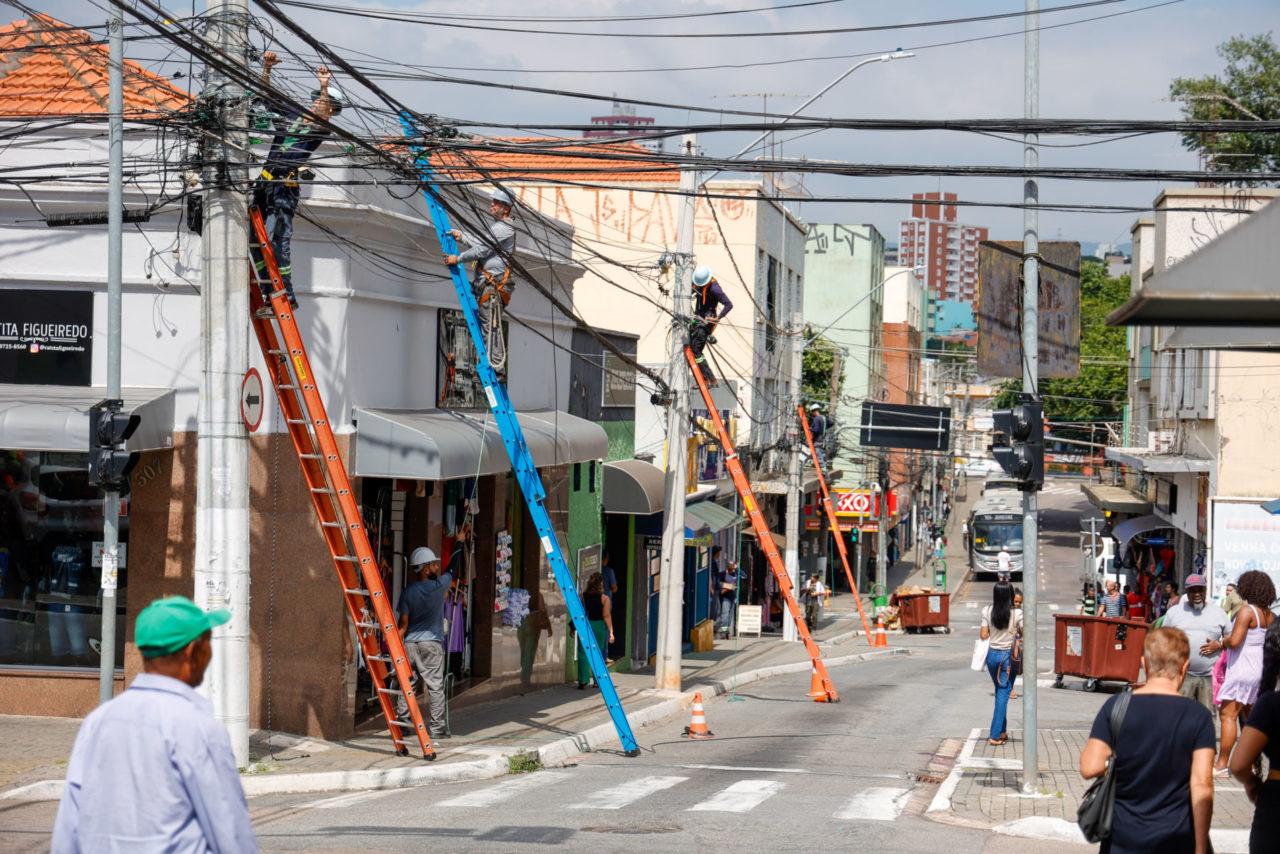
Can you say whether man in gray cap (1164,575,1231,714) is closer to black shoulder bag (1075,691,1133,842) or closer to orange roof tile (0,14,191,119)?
black shoulder bag (1075,691,1133,842)

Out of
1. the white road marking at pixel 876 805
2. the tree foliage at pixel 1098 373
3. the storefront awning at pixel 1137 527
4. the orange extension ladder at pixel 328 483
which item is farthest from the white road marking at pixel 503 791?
the tree foliage at pixel 1098 373

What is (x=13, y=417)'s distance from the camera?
46.7 ft

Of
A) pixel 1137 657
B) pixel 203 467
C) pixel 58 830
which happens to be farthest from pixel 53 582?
pixel 1137 657

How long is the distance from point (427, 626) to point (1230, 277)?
35.2ft

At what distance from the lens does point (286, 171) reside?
1391cm

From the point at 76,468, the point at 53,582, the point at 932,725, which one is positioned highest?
the point at 76,468

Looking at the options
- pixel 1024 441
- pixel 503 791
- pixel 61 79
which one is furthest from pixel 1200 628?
pixel 61 79

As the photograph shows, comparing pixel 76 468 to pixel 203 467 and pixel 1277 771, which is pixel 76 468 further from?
pixel 1277 771

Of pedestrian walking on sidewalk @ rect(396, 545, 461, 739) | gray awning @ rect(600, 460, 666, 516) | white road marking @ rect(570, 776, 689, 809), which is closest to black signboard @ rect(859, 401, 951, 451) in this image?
gray awning @ rect(600, 460, 666, 516)

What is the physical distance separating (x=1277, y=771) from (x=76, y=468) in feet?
41.2

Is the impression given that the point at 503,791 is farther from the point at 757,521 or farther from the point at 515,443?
the point at 757,521

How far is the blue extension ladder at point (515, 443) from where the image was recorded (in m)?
15.2

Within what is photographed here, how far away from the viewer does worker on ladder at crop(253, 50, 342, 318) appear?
13602mm

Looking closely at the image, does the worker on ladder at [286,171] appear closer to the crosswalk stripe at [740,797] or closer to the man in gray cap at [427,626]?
the man in gray cap at [427,626]
